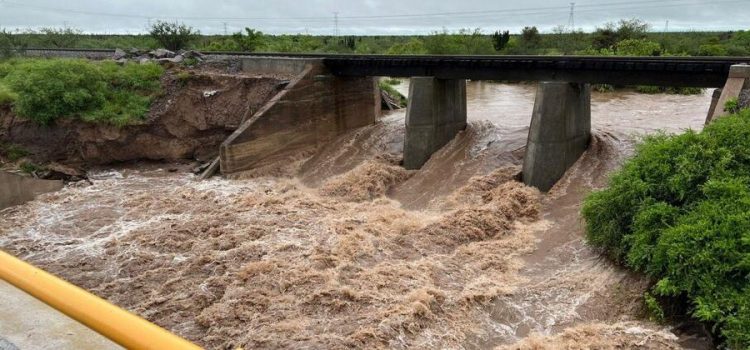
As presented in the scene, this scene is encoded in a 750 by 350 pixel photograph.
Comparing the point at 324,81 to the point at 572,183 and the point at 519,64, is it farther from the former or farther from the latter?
the point at 572,183

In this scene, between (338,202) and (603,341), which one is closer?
(603,341)

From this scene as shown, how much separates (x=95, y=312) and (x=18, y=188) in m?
16.6

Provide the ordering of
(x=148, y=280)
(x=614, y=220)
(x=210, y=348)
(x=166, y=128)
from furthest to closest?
(x=166, y=128) < (x=148, y=280) < (x=614, y=220) < (x=210, y=348)

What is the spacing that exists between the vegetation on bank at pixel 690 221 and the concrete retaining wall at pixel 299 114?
11013 mm

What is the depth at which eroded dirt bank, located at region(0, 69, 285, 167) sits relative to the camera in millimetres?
19531

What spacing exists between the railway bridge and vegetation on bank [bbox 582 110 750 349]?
281cm

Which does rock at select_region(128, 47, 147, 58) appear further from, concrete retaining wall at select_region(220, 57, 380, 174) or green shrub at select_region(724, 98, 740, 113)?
green shrub at select_region(724, 98, 740, 113)

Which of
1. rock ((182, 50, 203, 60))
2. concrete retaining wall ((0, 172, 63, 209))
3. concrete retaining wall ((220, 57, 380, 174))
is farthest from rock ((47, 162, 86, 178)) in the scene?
rock ((182, 50, 203, 60))

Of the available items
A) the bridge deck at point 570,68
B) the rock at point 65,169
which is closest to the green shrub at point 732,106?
the bridge deck at point 570,68

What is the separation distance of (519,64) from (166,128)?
12.3 meters

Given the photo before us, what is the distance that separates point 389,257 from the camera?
11.7 meters

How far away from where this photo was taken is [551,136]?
14.7 meters

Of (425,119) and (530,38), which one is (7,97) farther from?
(530,38)

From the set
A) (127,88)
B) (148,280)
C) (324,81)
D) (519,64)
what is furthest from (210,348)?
(127,88)
